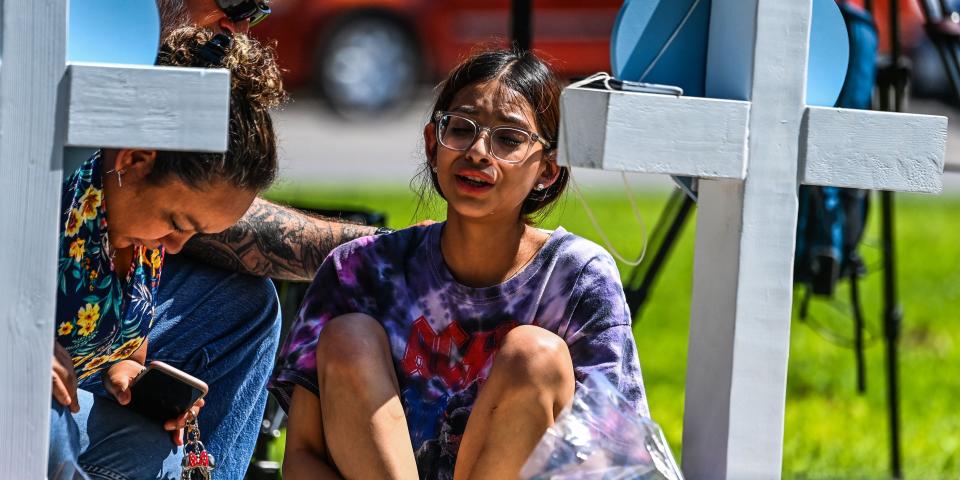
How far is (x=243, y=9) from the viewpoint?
2.72 meters

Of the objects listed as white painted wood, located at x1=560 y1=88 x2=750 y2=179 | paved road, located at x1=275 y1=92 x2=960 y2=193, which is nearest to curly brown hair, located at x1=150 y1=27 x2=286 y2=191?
white painted wood, located at x1=560 y1=88 x2=750 y2=179

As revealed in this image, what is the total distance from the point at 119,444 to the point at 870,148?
4.85 feet

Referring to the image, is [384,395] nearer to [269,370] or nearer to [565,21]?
[269,370]

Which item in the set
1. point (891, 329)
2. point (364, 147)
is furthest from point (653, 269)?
point (364, 147)

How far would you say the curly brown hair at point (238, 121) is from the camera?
212 cm

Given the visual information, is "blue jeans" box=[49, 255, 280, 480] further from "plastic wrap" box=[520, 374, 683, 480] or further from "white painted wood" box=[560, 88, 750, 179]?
"white painted wood" box=[560, 88, 750, 179]

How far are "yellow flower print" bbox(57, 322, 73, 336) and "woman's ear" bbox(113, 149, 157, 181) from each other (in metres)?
0.28

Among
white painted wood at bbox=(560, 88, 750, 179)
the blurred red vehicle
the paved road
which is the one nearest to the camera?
white painted wood at bbox=(560, 88, 750, 179)

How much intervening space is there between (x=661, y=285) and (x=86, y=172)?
4594 mm

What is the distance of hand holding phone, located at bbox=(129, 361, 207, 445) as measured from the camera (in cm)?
242

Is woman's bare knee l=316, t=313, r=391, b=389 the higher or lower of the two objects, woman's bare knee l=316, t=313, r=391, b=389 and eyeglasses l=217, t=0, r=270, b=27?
the lower

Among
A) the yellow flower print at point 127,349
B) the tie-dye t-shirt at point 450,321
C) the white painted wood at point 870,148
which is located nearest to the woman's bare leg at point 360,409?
the tie-dye t-shirt at point 450,321

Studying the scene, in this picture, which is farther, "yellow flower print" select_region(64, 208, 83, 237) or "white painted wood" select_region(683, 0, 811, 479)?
"yellow flower print" select_region(64, 208, 83, 237)

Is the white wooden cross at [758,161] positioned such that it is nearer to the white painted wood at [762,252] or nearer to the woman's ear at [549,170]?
the white painted wood at [762,252]
